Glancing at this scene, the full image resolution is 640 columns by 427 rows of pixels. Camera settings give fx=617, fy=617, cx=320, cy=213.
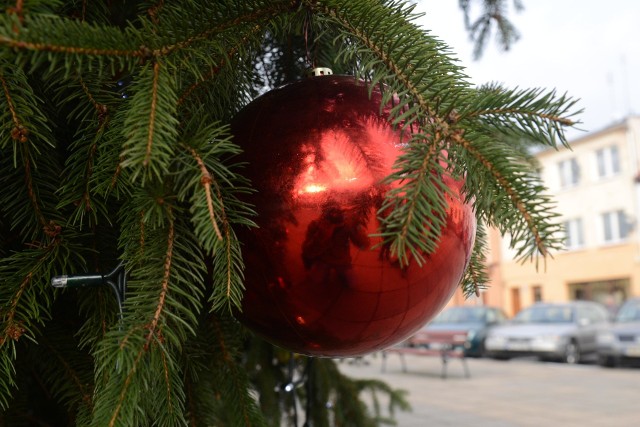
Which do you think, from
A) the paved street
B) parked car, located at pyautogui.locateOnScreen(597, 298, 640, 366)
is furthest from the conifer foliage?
parked car, located at pyautogui.locateOnScreen(597, 298, 640, 366)

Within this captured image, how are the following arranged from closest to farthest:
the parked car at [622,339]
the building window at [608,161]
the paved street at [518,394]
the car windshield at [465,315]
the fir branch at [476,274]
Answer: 1. the fir branch at [476,274]
2. the paved street at [518,394]
3. the parked car at [622,339]
4. the car windshield at [465,315]
5. the building window at [608,161]

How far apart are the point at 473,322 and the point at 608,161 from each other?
11114 millimetres

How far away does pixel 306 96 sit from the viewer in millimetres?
836

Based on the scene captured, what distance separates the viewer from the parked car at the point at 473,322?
13.8m

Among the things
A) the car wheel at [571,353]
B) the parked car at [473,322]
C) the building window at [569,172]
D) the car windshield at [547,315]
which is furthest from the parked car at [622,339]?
the building window at [569,172]

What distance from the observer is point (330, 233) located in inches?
29.5

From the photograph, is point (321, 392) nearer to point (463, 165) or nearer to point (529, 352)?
point (463, 165)

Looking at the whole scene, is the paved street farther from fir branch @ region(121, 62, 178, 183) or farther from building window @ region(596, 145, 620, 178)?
building window @ region(596, 145, 620, 178)

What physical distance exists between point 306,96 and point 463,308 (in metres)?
14.5

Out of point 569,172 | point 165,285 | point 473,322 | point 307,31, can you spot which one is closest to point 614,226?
point 569,172

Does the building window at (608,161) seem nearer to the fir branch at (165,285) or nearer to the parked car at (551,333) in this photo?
the parked car at (551,333)

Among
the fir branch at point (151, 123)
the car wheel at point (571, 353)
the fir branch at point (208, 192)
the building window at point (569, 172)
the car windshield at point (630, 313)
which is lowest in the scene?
the car wheel at point (571, 353)

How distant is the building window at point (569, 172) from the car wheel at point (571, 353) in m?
12.3

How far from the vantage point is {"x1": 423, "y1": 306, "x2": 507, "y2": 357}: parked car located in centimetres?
1385
